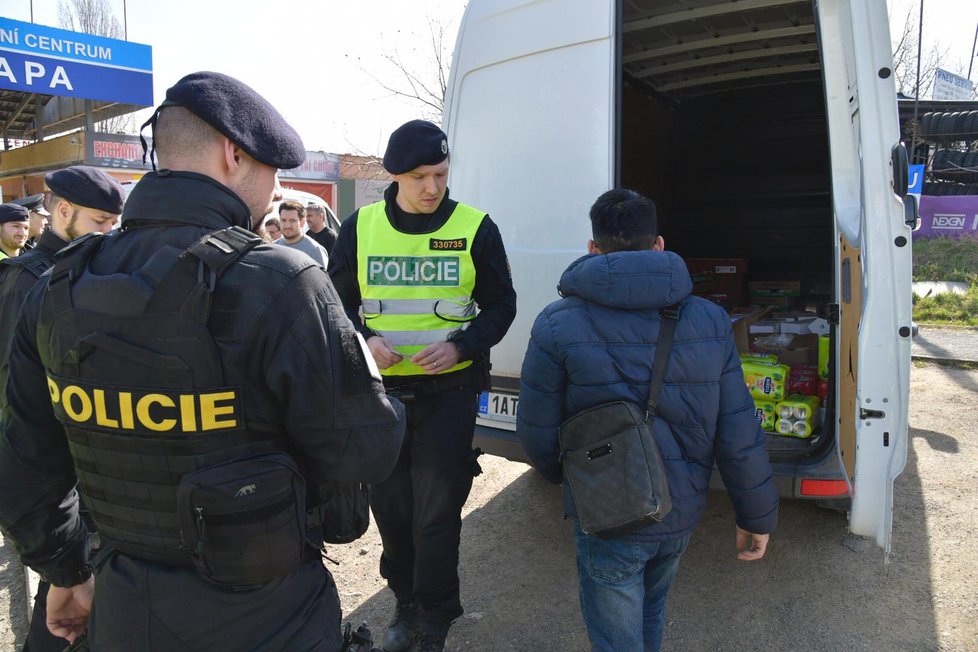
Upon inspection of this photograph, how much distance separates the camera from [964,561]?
3.11 metres

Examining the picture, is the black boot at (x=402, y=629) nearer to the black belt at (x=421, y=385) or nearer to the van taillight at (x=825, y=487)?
the black belt at (x=421, y=385)

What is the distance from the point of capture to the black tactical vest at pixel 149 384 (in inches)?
45.4

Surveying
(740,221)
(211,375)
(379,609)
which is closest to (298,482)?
(211,375)

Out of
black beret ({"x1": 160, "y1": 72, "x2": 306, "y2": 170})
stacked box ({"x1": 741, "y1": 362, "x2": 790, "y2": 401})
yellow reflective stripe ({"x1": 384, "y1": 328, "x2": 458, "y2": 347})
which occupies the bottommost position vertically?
stacked box ({"x1": 741, "y1": 362, "x2": 790, "y2": 401})

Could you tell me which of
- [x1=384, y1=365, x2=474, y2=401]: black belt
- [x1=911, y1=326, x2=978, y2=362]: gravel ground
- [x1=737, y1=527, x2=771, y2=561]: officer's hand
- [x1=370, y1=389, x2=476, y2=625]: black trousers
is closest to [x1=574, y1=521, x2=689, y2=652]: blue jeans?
[x1=737, y1=527, x2=771, y2=561]: officer's hand

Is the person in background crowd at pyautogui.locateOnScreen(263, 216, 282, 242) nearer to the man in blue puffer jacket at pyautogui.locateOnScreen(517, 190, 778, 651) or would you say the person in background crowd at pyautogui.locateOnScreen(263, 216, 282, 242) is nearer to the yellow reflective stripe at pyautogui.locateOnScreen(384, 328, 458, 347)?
the yellow reflective stripe at pyautogui.locateOnScreen(384, 328, 458, 347)

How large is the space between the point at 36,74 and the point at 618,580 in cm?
1557

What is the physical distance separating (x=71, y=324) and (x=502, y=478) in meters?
3.35

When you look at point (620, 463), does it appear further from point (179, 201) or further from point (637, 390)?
point (179, 201)

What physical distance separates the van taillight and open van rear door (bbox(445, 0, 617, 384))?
1248 millimetres

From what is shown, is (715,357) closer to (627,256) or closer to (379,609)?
(627,256)

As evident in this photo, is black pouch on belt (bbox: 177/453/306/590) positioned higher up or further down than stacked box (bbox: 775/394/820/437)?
higher up

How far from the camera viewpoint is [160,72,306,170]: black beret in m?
1.26

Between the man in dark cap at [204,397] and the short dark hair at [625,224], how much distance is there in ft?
2.90
